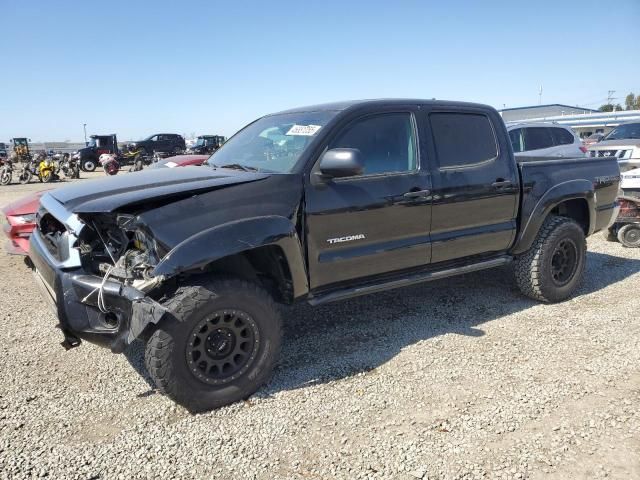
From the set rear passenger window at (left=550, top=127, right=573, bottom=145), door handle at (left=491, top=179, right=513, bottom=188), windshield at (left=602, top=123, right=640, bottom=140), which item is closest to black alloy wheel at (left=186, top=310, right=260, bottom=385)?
door handle at (left=491, top=179, right=513, bottom=188)

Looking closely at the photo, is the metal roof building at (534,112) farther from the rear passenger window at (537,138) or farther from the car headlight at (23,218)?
the car headlight at (23,218)

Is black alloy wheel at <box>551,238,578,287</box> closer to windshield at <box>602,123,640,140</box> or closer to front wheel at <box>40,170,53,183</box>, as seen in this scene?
windshield at <box>602,123,640,140</box>

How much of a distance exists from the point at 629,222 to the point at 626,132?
208 inches

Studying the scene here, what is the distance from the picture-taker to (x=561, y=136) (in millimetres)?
10023

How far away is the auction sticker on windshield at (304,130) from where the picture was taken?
3627 millimetres

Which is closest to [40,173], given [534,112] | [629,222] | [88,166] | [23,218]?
[88,166]

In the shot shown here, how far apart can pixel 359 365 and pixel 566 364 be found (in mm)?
1515

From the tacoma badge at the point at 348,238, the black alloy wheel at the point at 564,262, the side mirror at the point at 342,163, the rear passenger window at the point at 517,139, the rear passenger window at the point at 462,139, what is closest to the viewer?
the side mirror at the point at 342,163

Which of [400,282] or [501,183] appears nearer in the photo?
[400,282]

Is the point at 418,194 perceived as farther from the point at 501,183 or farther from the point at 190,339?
the point at 190,339

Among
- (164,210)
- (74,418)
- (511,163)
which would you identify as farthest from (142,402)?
(511,163)

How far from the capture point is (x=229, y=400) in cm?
310

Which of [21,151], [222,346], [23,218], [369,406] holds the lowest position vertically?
[369,406]

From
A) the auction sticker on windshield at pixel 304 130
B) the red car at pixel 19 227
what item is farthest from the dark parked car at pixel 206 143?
the auction sticker on windshield at pixel 304 130
